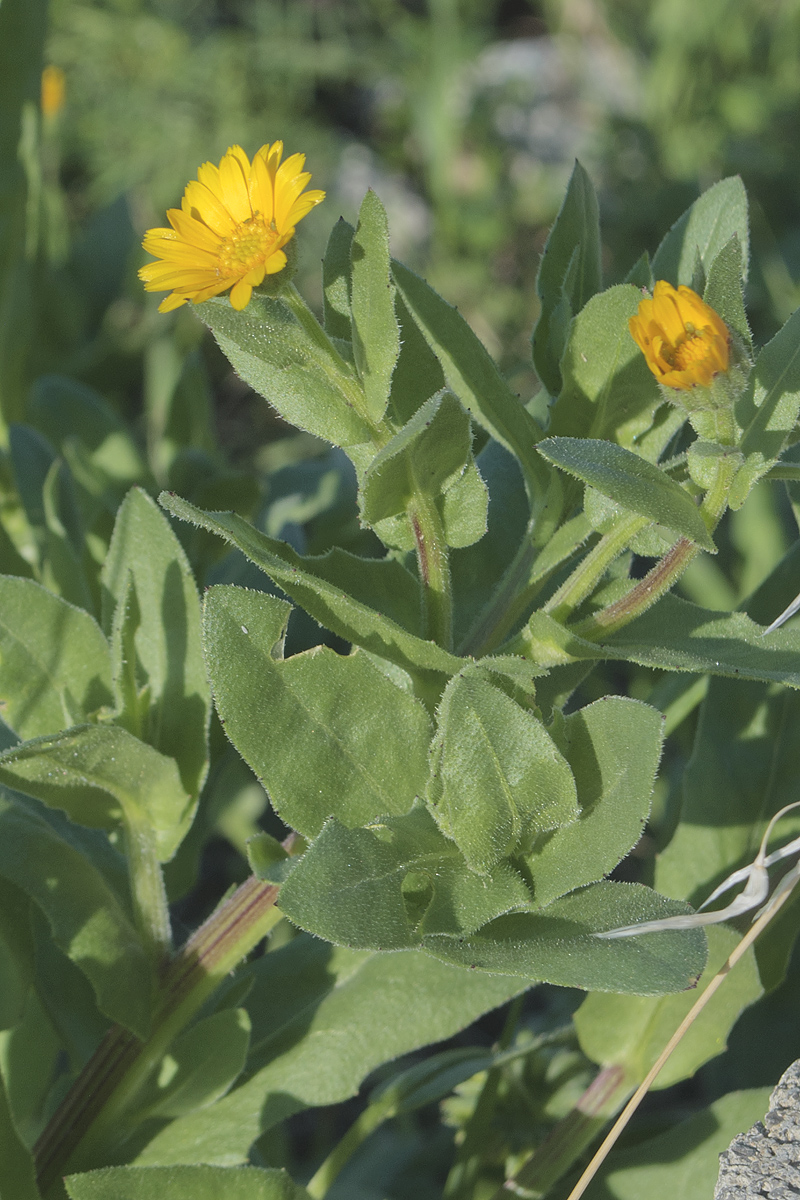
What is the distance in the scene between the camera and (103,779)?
4.55 ft

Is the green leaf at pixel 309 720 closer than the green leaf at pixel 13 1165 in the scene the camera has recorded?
Yes

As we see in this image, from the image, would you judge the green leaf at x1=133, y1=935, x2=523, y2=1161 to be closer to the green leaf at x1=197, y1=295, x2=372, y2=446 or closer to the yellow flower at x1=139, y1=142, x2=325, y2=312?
the green leaf at x1=197, y1=295, x2=372, y2=446

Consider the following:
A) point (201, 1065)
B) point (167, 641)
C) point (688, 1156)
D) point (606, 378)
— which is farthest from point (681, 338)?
point (688, 1156)

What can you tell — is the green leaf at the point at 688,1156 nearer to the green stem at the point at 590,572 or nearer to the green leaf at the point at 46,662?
the green stem at the point at 590,572

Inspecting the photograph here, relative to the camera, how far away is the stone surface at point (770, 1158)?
1196 millimetres

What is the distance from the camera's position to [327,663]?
4.16 ft

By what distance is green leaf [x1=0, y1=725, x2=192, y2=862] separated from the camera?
1287 millimetres

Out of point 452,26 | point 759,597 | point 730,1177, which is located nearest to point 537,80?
point 452,26

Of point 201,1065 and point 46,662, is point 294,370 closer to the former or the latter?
point 46,662

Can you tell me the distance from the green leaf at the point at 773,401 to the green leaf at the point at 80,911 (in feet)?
2.95

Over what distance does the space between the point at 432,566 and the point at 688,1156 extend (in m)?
0.95

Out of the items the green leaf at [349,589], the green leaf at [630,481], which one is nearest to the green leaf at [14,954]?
the green leaf at [349,589]

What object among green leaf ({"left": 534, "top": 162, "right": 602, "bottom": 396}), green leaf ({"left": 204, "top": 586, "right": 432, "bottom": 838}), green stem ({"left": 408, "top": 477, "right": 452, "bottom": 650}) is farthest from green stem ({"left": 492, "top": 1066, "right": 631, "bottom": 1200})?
green leaf ({"left": 534, "top": 162, "right": 602, "bottom": 396})

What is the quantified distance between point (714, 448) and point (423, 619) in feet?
1.25
